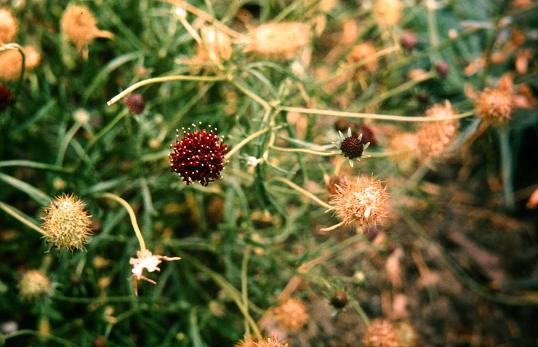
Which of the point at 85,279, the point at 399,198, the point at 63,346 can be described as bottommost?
the point at 63,346

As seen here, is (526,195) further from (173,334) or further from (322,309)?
(173,334)

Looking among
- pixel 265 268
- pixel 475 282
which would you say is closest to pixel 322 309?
pixel 265 268

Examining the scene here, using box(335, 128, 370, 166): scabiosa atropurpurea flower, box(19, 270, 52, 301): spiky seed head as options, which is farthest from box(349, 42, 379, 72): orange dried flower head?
box(19, 270, 52, 301): spiky seed head

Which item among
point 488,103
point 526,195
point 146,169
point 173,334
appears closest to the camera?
point 488,103

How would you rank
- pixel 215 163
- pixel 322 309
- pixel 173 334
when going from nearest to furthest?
pixel 215 163, pixel 173 334, pixel 322 309

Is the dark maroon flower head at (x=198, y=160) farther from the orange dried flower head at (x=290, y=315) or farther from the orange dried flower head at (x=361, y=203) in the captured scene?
the orange dried flower head at (x=290, y=315)

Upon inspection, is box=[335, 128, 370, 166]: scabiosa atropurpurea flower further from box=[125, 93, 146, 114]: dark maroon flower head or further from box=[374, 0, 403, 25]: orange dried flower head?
box=[374, 0, 403, 25]: orange dried flower head

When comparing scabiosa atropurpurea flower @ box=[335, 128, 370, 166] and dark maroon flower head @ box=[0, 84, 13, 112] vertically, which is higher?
dark maroon flower head @ box=[0, 84, 13, 112]
